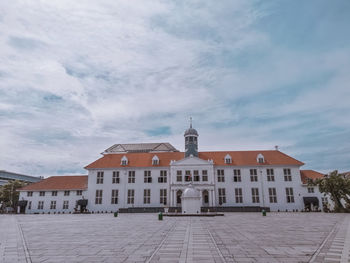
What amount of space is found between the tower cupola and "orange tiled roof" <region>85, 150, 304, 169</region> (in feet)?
7.17

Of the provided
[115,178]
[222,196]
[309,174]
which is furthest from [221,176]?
[115,178]

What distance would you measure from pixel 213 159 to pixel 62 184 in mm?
31651

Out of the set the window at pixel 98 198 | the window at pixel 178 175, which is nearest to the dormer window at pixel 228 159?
the window at pixel 178 175

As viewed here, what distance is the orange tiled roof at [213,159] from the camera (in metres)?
50.0

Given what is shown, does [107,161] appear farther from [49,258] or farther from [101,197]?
[49,258]

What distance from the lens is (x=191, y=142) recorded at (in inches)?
2090

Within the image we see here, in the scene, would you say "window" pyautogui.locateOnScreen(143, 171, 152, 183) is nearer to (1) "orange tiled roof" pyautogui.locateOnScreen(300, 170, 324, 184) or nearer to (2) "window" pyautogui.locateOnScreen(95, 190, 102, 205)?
(2) "window" pyautogui.locateOnScreen(95, 190, 102, 205)

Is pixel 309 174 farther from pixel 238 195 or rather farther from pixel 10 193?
pixel 10 193

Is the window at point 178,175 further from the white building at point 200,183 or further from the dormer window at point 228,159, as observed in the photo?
the dormer window at point 228,159

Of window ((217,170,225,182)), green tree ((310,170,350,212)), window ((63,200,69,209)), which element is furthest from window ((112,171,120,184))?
green tree ((310,170,350,212))

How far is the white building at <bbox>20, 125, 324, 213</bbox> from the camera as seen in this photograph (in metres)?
47.4

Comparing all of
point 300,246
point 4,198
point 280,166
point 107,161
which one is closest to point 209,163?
point 280,166

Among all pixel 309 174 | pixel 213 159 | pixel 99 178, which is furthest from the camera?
pixel 213 159

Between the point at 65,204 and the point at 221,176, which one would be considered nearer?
the point at 221,176
